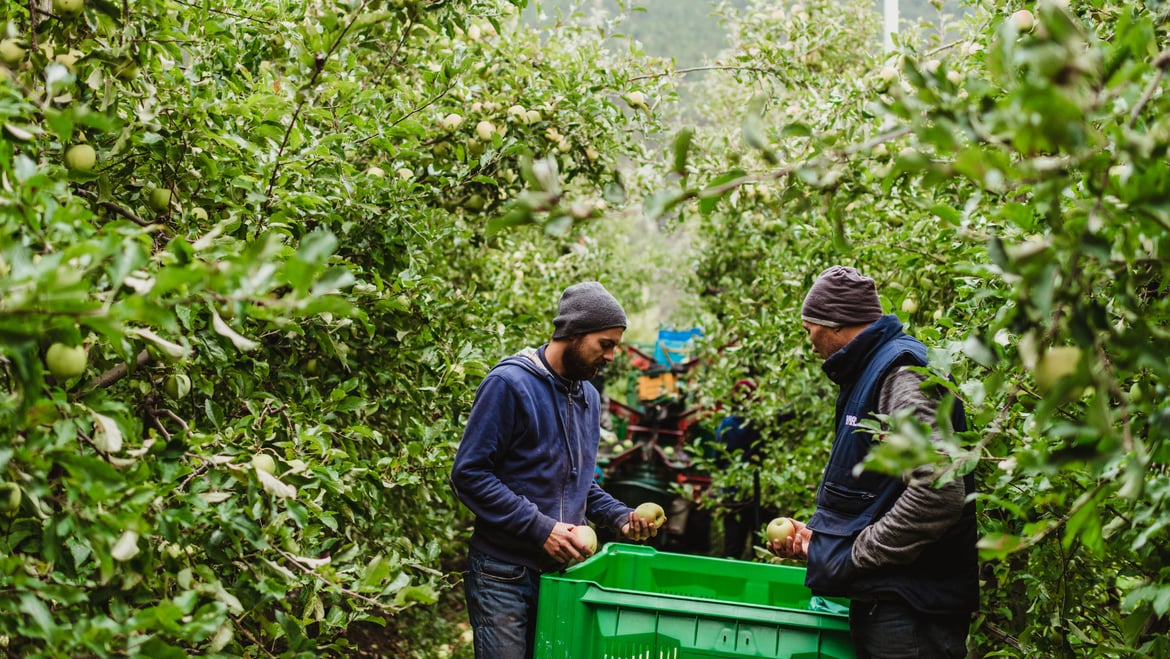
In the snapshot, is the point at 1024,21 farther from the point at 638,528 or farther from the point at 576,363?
the point at 638,528

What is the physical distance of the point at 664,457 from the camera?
264 inches

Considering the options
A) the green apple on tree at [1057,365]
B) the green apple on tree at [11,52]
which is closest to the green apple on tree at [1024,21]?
the green apple on tree at [1057,365]

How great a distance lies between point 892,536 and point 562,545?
32.8 inches

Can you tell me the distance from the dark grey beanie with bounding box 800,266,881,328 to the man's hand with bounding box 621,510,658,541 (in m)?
0.81

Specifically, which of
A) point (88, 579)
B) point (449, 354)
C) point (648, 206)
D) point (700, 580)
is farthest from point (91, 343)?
point (700, 580)

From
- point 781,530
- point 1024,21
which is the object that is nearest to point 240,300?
point 781,530

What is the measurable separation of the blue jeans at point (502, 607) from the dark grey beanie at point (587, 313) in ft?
2.25

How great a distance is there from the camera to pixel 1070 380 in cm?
93

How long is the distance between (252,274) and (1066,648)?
1.83m

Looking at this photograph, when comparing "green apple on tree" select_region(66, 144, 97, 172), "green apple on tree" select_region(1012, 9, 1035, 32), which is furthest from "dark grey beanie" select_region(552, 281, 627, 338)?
"green apple on tree" select_region(1012, 9, 1035, 32)

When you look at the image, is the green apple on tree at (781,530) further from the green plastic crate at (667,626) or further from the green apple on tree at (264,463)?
the green apple on tree at (264,463)

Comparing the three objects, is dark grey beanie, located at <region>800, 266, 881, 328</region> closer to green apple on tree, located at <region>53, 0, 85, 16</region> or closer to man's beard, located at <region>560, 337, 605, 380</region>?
man's beard, located at <region>560, 337, 605, 380</region>

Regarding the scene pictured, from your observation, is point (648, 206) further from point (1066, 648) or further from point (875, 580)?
point (1066, 648)

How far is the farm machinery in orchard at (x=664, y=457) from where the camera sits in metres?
6.18
